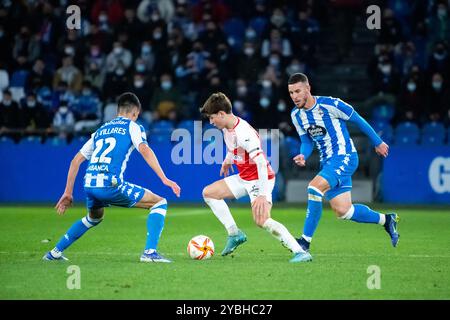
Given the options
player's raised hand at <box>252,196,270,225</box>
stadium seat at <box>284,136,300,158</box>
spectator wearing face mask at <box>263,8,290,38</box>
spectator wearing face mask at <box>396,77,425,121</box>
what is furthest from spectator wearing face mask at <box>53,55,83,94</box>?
player's raised hand at <box>252,196,270,225</box>

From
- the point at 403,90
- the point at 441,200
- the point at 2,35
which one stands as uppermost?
the point at 2,35

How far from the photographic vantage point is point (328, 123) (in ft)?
35.5

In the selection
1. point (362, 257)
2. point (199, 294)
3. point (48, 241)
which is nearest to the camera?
point (199, 294)

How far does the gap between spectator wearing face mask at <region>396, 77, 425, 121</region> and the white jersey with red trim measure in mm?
10537

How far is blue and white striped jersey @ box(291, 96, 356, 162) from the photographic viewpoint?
10.8 m

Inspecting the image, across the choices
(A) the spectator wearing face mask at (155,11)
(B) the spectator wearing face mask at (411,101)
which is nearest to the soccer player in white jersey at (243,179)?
(B) the spectator wearing face mask at (411,101)

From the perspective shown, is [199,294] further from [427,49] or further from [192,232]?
[427,49]

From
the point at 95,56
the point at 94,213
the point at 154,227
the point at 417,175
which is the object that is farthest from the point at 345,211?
the point at 95,56

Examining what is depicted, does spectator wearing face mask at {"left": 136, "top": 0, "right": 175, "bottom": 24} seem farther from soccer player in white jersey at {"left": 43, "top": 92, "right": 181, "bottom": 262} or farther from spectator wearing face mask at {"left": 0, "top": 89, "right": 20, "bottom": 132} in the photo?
soccer player in white jersey at {"left": 43, "top": 92, "right": 181, "bottom": 262}

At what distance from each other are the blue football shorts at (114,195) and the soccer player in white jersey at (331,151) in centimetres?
196

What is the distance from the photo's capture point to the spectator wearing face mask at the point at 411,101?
803 inches

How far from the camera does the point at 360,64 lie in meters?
23.2
